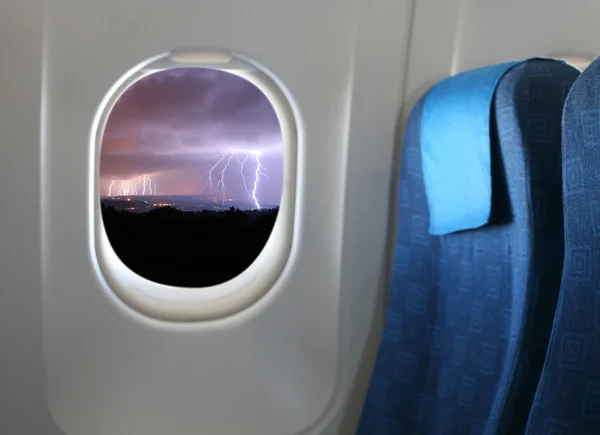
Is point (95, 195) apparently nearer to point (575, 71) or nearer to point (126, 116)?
point (126, 116)

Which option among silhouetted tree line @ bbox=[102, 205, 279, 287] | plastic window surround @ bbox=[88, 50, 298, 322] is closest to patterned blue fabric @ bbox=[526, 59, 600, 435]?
plastic window surround @ bbox=[88, 50, 298, 322]

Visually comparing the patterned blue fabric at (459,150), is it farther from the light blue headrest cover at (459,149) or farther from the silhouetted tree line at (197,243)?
the silhouetted tree line at (197,243)

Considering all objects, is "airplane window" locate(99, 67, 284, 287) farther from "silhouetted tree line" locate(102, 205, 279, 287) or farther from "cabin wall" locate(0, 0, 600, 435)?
"cabin wall" locate(0, 0, 600, 435)

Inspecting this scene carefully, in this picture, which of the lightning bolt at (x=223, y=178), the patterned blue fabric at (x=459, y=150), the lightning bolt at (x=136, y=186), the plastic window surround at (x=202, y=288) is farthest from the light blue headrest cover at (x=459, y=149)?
the lightning bolt at (x=136, y=186)

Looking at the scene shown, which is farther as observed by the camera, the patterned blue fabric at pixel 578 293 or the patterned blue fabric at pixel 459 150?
the patterned blue fabric at pixel 459 150

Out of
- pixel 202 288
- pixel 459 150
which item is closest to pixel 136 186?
pixel 202 288

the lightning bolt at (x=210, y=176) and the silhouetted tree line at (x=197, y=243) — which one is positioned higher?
the lightning bolt at (x=210, y=176)

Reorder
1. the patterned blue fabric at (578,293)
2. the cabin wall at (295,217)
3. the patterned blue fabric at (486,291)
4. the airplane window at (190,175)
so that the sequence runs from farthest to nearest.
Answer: the airplane window at (190,175) → the cabin wall at (295,217) → the patterned blue fabric at (486,291) → the patterned blue fabric at (578,293)
